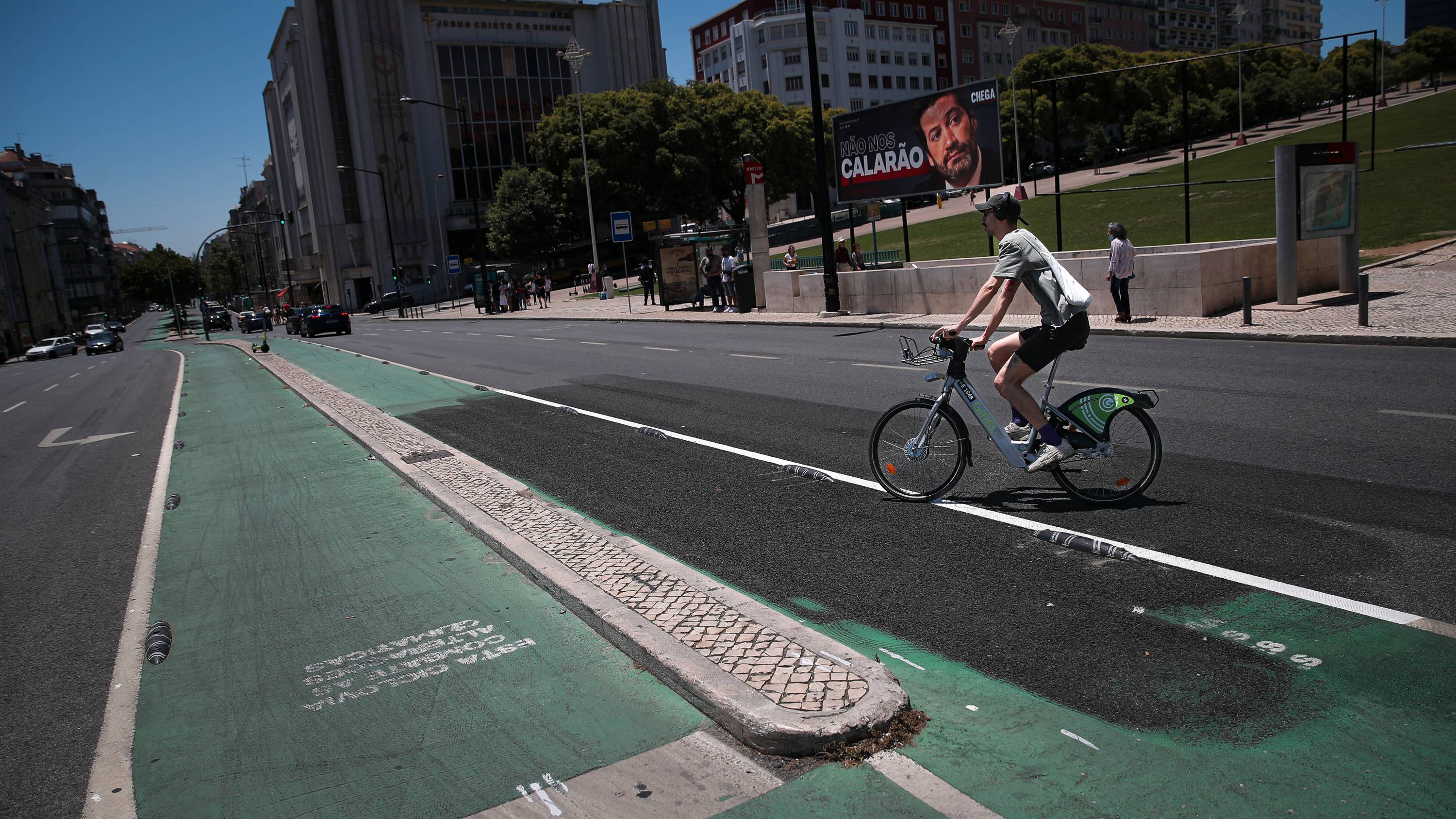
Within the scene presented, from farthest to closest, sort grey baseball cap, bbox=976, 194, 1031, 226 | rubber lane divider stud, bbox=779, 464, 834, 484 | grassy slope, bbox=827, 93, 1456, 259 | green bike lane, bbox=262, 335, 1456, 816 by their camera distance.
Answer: grassy slope, bbox=827, 93, 1456, 259 → rubber lane divider stud, bbox=779, 464, 834, 484 → grey baseball cap, bbox=976, 194, 1031, 226 → green bike lane, bbox=262, 335, 1456, 816

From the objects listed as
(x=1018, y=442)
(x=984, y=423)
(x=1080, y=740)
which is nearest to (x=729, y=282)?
(x=984, y=423)

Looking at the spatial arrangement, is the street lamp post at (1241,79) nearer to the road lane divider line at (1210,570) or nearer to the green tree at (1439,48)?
the green tree at (1439,48)

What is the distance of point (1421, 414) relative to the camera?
27.0 ft

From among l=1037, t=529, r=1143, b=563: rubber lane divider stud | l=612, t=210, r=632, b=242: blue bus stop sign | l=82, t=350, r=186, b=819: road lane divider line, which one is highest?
l=612, t=210, r=632, b=242: blue bus stop sign

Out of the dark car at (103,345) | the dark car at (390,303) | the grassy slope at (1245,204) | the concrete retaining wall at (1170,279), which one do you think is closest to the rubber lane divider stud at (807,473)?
the concrete retaining wall at (1170,279)

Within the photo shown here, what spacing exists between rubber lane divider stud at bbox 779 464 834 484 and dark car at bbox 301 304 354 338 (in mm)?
41539

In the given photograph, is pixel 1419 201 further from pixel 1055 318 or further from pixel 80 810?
pixel 80 810

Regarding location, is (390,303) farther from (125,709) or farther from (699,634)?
(699,634)

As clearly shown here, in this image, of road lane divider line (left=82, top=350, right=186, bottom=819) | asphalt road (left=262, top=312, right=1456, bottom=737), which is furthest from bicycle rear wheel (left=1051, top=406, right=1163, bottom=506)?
road lane divider line (left=82, top=350, right=186, bottom=819)

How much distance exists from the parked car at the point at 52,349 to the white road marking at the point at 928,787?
6838 centimetres

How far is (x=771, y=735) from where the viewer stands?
347cm

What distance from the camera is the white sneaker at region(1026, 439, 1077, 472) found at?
6.06m

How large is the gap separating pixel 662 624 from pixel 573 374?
493 inches

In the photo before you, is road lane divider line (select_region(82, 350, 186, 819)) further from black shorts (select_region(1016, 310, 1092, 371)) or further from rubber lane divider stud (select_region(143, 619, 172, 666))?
black shorts (select_region(1016, 310, 1092, 371))
